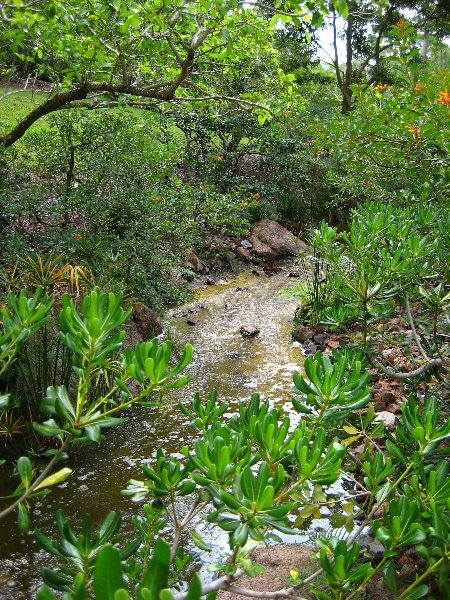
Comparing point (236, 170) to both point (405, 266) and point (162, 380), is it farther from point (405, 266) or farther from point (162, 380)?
point (162, 380)

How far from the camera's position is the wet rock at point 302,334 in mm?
6341

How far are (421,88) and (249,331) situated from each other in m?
3.79

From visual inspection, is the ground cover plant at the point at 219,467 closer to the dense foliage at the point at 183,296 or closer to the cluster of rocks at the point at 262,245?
the dense foliage at the point at 183,296

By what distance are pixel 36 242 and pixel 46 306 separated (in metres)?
4.56

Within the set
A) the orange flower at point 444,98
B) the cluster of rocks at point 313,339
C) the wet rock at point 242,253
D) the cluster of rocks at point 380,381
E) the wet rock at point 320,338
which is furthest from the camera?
the wet rock at point 242,253

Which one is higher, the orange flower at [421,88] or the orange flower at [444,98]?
the orange flower at [421,88]

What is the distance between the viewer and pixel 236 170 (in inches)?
458

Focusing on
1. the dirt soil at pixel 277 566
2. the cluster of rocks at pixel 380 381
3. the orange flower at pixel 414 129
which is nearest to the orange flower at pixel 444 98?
the orange flower at pixel 414 129

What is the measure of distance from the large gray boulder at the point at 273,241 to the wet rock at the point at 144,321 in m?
4.39

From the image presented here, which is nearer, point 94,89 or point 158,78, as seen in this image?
point 94,89

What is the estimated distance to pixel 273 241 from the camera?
34.4 feet

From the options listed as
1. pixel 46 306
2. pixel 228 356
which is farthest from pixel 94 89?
pixel 46 306

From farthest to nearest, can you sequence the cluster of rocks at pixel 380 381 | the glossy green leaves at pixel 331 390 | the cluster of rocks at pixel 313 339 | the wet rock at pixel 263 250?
the wet rock at pixel 263 250 → the cluster of rocks at pixel 313 339 → the cluster of rocks at pixel 380 381 → the glossy green leaves at pixel 331 390

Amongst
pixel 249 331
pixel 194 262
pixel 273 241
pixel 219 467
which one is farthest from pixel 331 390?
pixel 273 241
